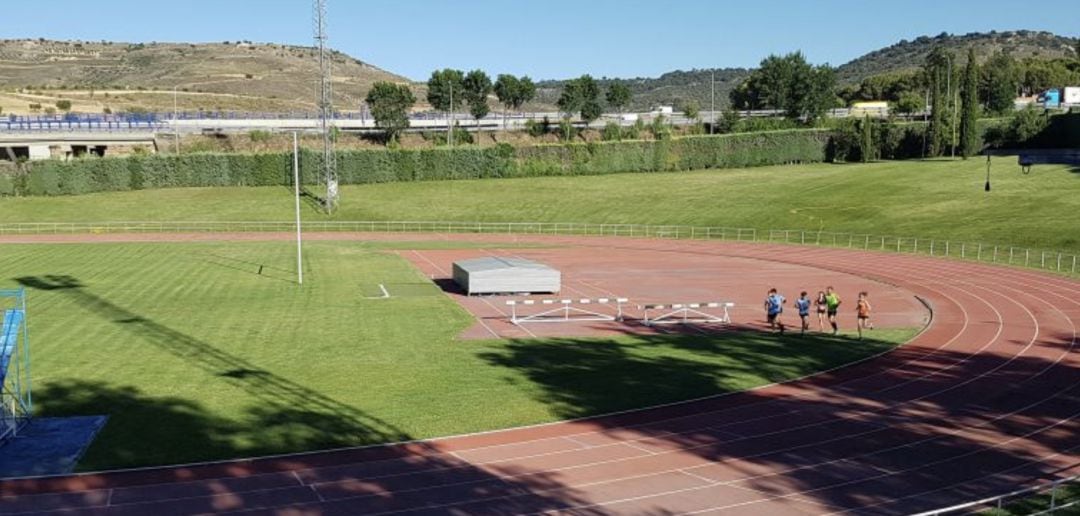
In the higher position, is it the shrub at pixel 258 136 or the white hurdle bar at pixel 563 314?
the shrub at pixel 258 136

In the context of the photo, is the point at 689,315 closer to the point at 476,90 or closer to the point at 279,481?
the point at 279,481

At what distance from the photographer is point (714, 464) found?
20.5 m

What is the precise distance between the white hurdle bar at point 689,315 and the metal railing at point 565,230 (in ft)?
93.2

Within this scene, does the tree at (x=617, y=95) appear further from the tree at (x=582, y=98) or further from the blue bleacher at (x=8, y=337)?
the blue bleacher at (x=8, y=337)

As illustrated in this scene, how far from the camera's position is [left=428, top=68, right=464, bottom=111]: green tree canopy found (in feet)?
443

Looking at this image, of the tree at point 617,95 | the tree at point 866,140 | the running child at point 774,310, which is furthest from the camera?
the tree at point 617,95

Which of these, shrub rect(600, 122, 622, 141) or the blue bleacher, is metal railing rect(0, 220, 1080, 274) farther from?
the blue bleacher

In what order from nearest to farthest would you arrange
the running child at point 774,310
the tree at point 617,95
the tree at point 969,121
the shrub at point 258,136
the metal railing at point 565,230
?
the running child at point 774,310 → the metal railing at point 565,230 → the tree at point 969,121 → the shrub at point 258,136 → the tree at point 617,95

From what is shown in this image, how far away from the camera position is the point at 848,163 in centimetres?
10650

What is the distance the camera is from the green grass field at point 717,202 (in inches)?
2852

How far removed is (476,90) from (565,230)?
207ft

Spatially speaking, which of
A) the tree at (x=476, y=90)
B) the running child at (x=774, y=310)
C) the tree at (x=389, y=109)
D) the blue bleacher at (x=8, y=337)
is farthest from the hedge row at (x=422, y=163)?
the blue bleacher at (x=8, y=337)

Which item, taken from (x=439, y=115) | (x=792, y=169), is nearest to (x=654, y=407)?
(x=792, y=169)

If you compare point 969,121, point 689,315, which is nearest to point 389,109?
point 969,121
